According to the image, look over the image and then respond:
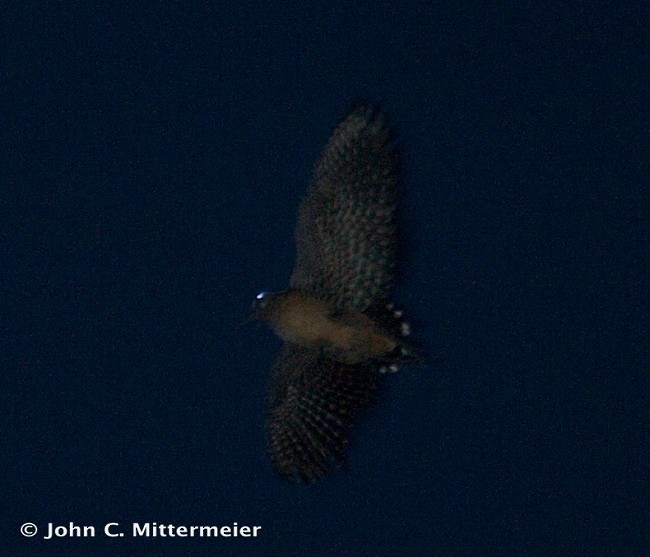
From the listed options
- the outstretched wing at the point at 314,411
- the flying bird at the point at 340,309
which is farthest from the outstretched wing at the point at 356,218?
the outstretched wing at the point at 314,411

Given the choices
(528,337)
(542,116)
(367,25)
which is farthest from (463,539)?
(367,25)

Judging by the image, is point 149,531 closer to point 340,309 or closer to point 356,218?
point 340,309

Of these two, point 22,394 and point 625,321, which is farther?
point 22,394

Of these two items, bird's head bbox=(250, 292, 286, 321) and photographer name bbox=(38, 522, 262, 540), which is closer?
bird's head bbox=(250, 292, 286, 321)

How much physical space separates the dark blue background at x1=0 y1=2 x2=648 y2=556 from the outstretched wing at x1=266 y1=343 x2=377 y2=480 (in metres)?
0.06

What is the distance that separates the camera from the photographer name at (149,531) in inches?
61.6

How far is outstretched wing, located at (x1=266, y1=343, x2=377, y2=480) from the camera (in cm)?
146

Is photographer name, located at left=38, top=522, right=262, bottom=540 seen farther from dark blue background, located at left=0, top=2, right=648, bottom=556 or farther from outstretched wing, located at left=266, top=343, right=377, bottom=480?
outstretched wing, located at left=266, top=343, right=377, bottom=480

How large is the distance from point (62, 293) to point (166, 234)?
9.0 inches

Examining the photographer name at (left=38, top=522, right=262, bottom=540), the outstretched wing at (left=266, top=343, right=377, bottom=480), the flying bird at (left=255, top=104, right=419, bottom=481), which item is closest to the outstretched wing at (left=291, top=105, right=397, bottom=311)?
the flying bird at (left=255, top=104, right=419, bottom=481)

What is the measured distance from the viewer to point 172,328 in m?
1.59

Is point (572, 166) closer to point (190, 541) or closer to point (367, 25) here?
point (367, 25)

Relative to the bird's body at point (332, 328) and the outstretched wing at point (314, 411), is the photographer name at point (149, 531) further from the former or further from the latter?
the bird's body at point (332, 328)

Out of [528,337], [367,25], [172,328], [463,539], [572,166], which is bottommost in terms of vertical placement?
[463,539]
